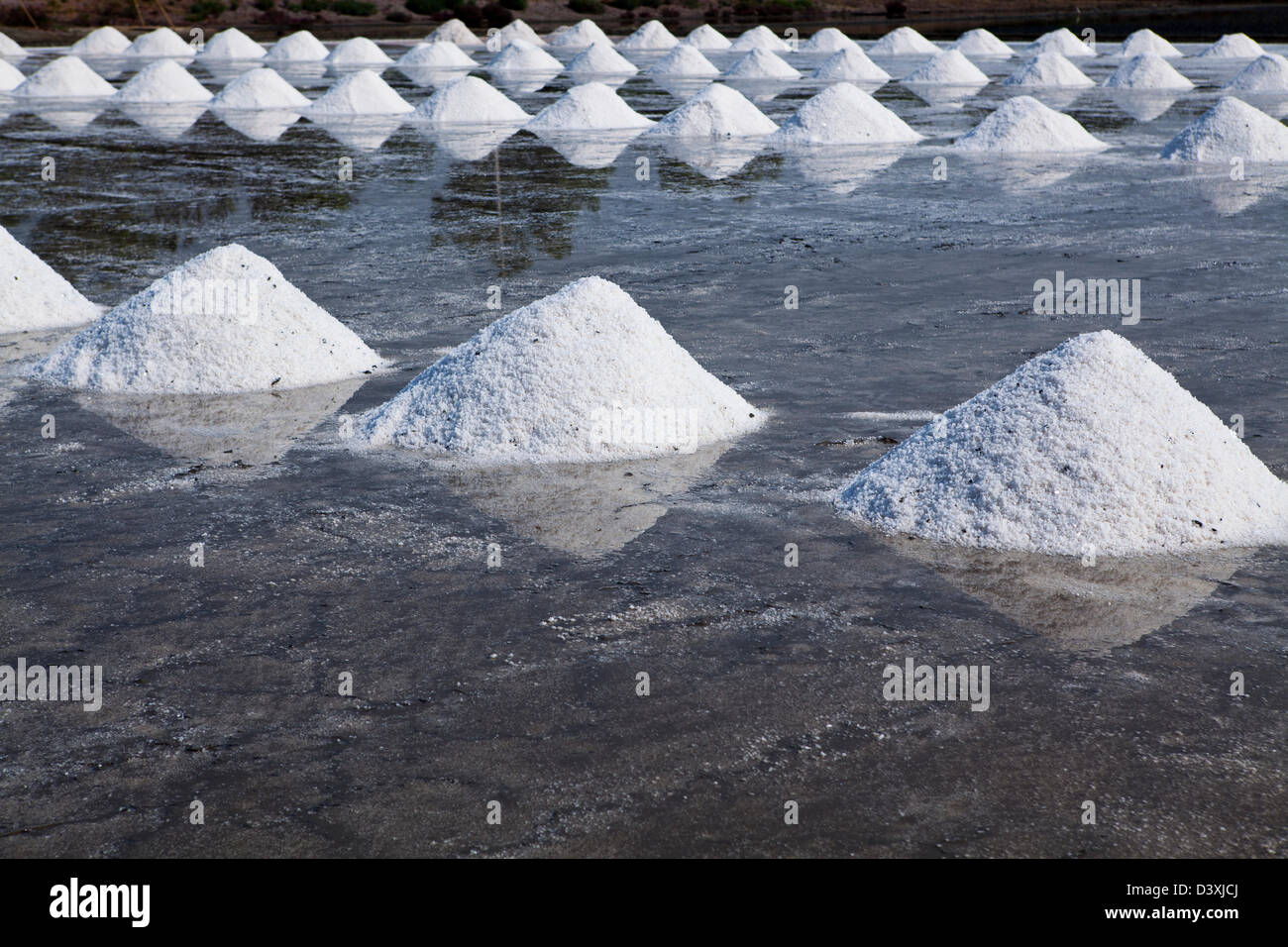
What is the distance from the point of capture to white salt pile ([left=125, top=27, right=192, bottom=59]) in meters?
33.0

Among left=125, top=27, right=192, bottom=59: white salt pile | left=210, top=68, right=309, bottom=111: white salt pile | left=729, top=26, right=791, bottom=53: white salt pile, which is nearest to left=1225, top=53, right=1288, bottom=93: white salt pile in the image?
left=729, top=26, right=791, bottom=53: white salt pile

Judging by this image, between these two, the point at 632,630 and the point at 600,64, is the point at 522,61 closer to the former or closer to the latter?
the point at 600,64

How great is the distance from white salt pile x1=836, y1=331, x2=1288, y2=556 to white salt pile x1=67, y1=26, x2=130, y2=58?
111ft

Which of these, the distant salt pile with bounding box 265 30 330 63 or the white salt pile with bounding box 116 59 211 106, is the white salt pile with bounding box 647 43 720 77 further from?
the distant salt pile with bounding box 265 30 330 63

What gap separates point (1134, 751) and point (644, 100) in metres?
20.0

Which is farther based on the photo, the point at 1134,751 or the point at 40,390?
the point at 40,390

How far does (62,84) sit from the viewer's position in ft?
77.9

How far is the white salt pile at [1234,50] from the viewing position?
29.2 metres

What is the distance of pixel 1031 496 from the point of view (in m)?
4.62

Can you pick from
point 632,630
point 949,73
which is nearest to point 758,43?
point 949,73

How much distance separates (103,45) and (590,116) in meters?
20.9
